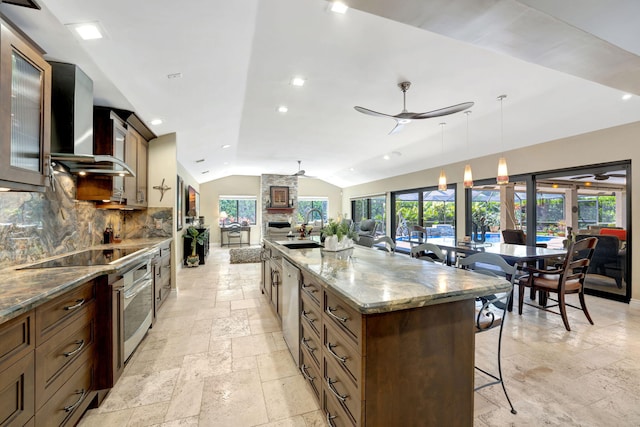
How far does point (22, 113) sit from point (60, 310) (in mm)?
1138

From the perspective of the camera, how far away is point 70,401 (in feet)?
4.98

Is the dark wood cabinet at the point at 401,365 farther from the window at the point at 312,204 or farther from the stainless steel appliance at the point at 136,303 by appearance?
the window at the point at 312,204

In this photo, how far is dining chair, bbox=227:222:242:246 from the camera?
10523 millimetres

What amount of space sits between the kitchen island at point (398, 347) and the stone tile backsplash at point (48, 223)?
2164mm

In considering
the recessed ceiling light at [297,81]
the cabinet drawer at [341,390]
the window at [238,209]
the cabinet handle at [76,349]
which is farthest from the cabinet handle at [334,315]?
the window at [238,209]

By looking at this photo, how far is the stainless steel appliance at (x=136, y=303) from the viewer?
7.03 feet

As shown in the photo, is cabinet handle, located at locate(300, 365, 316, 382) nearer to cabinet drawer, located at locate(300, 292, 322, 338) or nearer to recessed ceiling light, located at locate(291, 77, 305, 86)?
cabinet drawer, located at locate(300, 292, 322, 338)

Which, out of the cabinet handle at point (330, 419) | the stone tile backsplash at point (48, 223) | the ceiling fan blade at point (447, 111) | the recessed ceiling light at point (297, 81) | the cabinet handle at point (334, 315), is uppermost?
the recessed ceiling light at point (297, 81)

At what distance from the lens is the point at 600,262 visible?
404cm

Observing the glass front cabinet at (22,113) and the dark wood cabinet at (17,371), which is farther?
the glass front cabinet at (22,113)

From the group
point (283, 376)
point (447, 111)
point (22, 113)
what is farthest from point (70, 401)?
point (447, 111)

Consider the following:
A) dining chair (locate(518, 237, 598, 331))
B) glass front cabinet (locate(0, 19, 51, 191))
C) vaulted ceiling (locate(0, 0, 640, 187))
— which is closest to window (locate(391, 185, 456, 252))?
vaulted ceiling (locate(0, 0, 640, 187))

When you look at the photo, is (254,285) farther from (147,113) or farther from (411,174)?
(411,174)

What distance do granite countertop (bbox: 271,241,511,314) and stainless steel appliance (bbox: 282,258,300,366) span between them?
0.63 ft
